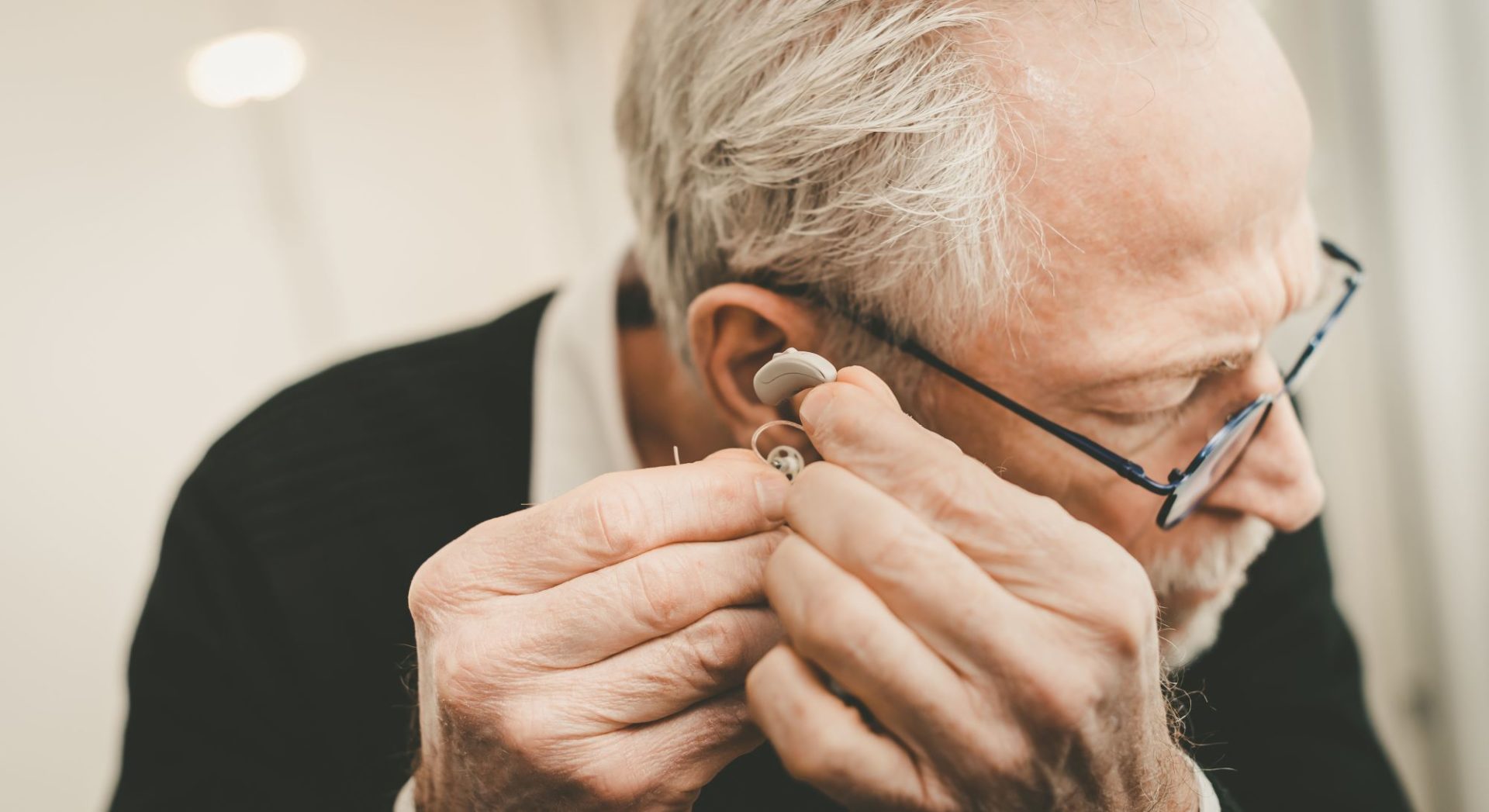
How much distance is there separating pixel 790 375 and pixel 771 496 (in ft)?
0.33

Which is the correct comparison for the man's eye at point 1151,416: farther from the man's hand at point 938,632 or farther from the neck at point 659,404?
the neck at point 659,404

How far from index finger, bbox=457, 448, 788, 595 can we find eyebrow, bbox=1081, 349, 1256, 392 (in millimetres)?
385

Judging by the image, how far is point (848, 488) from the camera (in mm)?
493

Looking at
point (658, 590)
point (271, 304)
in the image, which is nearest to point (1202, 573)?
point (658, 590)

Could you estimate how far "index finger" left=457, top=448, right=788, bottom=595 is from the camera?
559mm

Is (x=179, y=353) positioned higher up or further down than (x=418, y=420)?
higher up

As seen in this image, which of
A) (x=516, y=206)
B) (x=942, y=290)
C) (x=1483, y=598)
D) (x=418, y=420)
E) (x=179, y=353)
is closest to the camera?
(x=942, y=290)

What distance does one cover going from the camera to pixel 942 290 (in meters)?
0.81

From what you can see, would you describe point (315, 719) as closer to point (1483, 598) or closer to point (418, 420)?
point (418, 420)

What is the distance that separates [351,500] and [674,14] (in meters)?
0.83

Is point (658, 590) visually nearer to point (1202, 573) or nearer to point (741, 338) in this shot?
point (741, 338)

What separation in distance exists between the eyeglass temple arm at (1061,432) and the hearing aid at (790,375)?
0.23m

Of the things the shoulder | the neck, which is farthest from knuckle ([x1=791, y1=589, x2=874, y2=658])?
the shoulder

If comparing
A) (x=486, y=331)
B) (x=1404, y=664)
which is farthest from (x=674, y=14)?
(x=1404, y=664)
